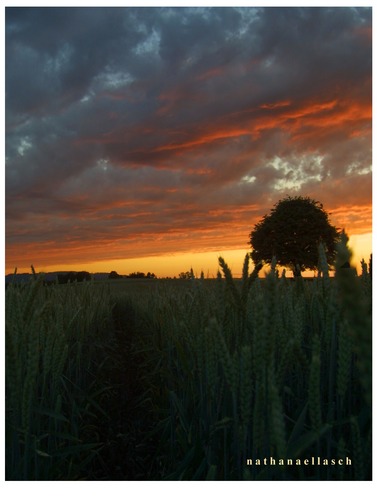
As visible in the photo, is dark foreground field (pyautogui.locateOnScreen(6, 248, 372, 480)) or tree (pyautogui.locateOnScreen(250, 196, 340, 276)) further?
tree (pyautogui.locateOnScreen(250, 196, 340, 276))

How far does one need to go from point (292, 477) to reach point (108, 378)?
3.08 m

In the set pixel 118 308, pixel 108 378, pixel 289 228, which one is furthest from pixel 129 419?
pixel 289 228

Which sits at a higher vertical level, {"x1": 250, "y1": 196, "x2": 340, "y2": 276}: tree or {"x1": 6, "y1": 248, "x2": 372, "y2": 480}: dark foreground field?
{"x1": 250, "y1": 196, "x2": 340, "y2": 276}: tree

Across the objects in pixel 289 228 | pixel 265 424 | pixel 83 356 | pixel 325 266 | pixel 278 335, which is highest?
pixel 289 228

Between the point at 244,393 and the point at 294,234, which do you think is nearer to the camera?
the point at 244,393

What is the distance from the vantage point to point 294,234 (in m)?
32.2

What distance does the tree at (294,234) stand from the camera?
3103 centimetres

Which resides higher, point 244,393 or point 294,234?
point 294,234

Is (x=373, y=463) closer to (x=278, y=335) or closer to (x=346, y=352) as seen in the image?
(x=346, y=352)

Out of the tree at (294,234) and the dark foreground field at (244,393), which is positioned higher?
the tree at (294,234)

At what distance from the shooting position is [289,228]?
32.2 metres

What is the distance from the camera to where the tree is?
31.0 meters

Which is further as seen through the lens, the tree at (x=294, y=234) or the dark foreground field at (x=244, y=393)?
the tree at (x=294, y=234)

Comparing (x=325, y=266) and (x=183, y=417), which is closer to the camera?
(x=325, y=266)
